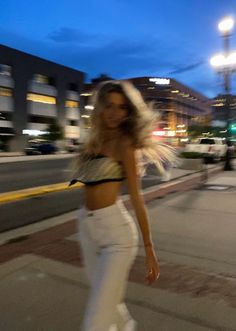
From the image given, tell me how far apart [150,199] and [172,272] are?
5515 mm

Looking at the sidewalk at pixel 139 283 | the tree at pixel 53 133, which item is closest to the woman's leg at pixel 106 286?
the sidewalk at pixel 139 283

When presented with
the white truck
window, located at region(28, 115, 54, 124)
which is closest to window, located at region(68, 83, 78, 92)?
window, located at region(28, 115, 54, 124)

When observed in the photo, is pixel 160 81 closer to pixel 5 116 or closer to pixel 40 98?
pixel 40 98

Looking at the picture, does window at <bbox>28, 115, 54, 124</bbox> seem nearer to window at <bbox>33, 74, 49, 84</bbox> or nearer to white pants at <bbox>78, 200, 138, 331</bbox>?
window at <bbox>33, 74, 49, 84</bbox>

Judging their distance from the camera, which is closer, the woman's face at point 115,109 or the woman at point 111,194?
the woman at point 111,194

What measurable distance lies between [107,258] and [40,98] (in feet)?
200

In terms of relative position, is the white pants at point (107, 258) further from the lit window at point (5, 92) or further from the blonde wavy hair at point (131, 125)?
the lit window at point (5, 92)

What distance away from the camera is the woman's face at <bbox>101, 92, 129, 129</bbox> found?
2.59m

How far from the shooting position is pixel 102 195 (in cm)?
249

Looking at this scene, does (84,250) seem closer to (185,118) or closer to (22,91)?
(22,91)

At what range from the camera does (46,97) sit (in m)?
62.5

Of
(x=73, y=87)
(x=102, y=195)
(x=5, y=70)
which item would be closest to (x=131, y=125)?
(x=102, y=195)

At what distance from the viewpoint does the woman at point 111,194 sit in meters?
2.46

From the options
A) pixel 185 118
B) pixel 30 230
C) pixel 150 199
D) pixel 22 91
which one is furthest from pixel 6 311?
pixel 185 118
